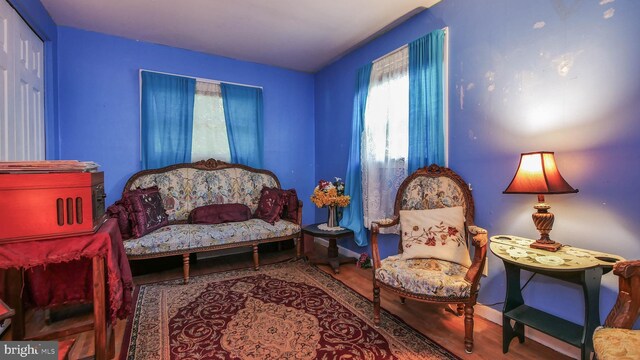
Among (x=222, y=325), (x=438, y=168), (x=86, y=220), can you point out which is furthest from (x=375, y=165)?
(x=86, y=220)

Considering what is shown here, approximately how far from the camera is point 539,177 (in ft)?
5.69

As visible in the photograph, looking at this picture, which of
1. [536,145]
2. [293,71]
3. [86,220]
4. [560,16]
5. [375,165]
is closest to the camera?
[86,220]

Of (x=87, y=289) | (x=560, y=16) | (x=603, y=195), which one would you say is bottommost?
(x=87, y=289)

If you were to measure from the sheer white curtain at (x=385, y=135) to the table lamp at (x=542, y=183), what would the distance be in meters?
1.28

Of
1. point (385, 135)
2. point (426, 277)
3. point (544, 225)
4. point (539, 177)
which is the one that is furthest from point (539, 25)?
point (426, 277)

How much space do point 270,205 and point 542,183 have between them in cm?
289

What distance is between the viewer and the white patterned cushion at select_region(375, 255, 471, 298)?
1.87 metres

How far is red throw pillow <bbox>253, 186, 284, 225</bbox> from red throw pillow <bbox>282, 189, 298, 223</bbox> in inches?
2.7

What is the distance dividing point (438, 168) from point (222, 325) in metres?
2.19

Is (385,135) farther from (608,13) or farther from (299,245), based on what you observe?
(608,13)

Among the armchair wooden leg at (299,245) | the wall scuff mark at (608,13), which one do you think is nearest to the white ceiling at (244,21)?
the wall scuff mark at (608,13)

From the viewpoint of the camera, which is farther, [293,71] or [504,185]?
[293,71]

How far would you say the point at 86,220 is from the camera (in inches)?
58.7

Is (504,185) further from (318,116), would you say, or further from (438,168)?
(318,116)
